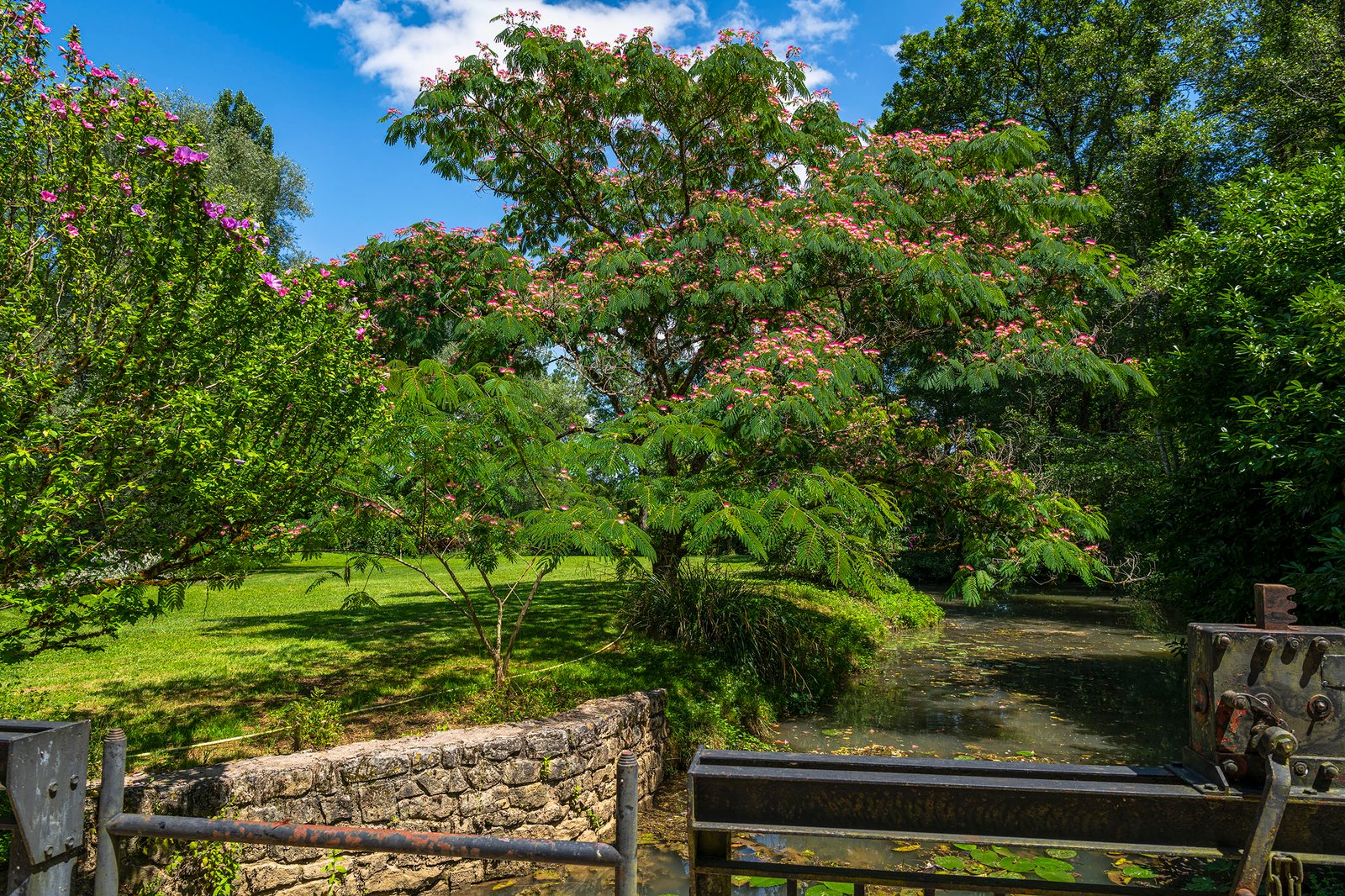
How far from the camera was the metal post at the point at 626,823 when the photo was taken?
8.04ft

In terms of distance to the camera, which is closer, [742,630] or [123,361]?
[123,361]

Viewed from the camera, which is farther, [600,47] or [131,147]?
[600,47]

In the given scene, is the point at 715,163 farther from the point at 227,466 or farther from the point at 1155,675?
the point at 1155,675

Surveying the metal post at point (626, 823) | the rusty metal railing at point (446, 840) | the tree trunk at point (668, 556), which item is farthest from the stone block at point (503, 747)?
the tree trunk at point (668, 556)

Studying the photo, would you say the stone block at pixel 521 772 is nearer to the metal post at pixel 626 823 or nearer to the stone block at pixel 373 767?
the stone block at pixel 373 767

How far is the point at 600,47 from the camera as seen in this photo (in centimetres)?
1090

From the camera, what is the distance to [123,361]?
13.1ft

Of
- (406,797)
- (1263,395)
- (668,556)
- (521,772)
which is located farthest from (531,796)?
(1263,395)

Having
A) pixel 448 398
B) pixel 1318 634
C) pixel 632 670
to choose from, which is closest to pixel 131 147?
pixel 448 398

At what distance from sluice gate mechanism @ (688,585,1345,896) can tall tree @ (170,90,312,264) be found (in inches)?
947

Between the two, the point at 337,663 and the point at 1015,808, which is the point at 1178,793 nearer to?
the point at 1015,808

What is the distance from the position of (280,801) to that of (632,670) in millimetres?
4350

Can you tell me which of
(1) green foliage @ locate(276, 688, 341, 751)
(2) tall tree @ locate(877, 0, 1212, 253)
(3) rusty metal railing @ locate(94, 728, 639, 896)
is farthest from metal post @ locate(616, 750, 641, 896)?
(2) tall tree @ locate(877, 0, 1212, 253)

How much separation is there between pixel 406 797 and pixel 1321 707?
17.9 ft
